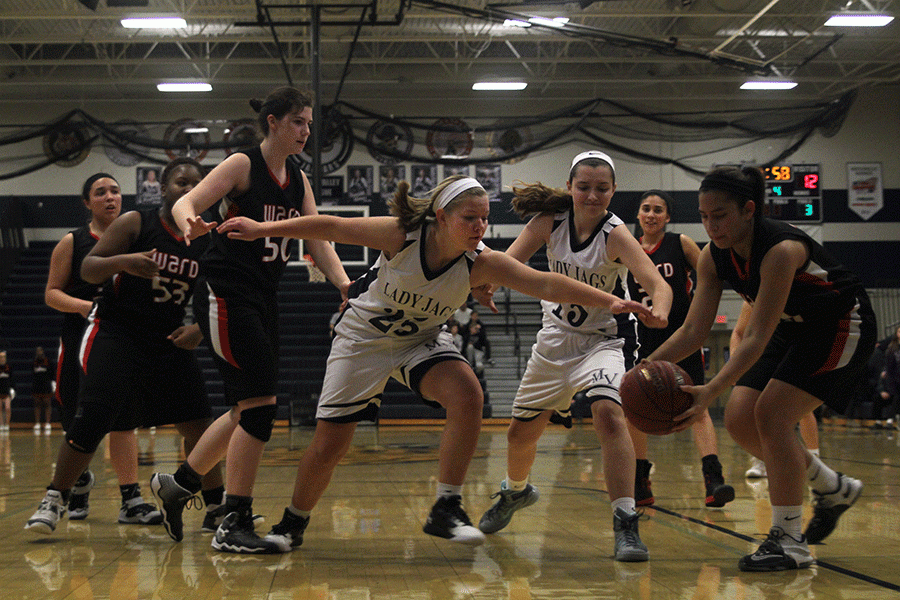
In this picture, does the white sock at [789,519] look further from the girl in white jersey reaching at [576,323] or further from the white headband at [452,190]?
the white headband at [452,190]

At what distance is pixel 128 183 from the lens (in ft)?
66.9

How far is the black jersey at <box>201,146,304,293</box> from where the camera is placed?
146 inches

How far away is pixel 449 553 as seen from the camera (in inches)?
143

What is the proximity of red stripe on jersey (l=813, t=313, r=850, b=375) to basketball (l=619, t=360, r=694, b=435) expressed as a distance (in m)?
0.56

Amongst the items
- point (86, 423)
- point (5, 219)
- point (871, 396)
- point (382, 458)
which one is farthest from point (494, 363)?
point (86, 423)

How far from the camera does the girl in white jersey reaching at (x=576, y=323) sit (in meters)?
3.82

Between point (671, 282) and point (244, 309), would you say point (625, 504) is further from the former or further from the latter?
point (671, 282)

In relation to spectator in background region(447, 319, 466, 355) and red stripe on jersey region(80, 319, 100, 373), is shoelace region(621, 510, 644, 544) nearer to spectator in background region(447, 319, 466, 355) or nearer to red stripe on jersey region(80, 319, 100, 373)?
red stripe on jersey region(80, 319, 100, 373)

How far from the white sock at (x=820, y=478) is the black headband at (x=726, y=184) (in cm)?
119

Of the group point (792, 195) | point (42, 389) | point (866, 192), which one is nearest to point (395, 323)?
point (42, 389)

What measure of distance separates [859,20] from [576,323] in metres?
14.7

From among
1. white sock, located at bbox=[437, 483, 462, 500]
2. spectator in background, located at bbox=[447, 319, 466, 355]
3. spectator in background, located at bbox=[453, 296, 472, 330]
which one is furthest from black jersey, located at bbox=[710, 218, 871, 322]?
spectator in background, located at bbox=[453, 296, 472, 330]

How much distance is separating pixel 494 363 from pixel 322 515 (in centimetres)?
1246

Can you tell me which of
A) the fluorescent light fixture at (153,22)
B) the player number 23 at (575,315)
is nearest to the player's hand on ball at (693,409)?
the player number 23 at (575,315)
